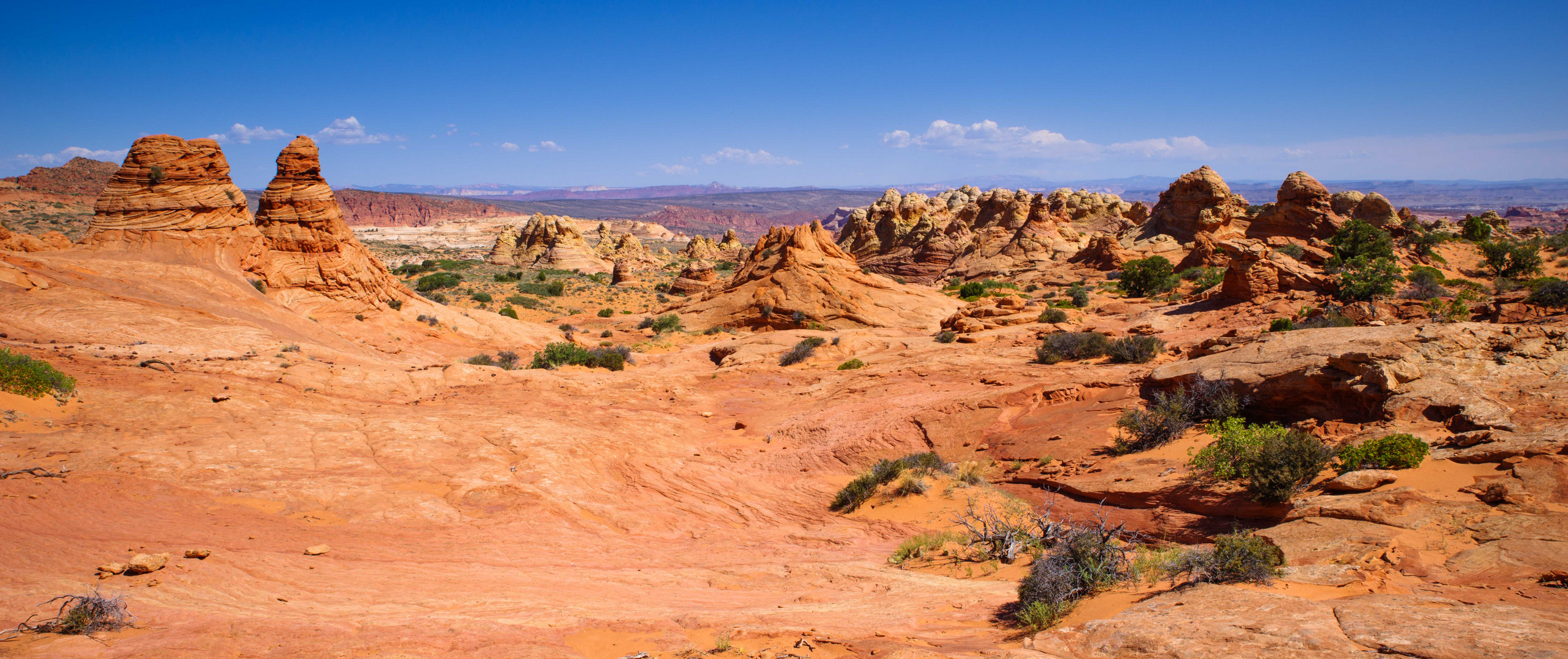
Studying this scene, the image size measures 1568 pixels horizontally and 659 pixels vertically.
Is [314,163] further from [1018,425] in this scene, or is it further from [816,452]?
[1018,425]

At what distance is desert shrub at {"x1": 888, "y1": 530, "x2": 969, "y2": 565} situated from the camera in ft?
28.3

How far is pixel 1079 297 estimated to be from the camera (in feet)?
105

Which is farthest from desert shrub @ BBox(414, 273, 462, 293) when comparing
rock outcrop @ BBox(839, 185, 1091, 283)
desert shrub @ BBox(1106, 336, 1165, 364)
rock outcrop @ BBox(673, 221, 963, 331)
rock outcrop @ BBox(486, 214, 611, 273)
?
desert shrub @ BBox(1106, 336, 1165, 364)

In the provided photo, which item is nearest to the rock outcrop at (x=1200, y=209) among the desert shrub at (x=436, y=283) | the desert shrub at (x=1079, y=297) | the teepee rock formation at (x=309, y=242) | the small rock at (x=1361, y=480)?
the desert shrub at (x=1079, y=297)

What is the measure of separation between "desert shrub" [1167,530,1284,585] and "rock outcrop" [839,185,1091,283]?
42286mm

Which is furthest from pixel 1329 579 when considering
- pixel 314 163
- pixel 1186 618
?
pixel 314 163

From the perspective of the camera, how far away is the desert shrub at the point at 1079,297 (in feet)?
103

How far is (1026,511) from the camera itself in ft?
31.6

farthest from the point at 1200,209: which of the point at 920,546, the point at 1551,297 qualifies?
the point at 920,546

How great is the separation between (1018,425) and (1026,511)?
385 cm

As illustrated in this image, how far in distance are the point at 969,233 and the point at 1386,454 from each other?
164 ft

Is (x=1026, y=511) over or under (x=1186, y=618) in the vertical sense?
under

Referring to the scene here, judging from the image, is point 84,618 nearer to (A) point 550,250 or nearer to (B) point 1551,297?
(B) point 1551,297

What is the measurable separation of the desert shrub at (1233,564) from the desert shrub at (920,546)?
121 inches
